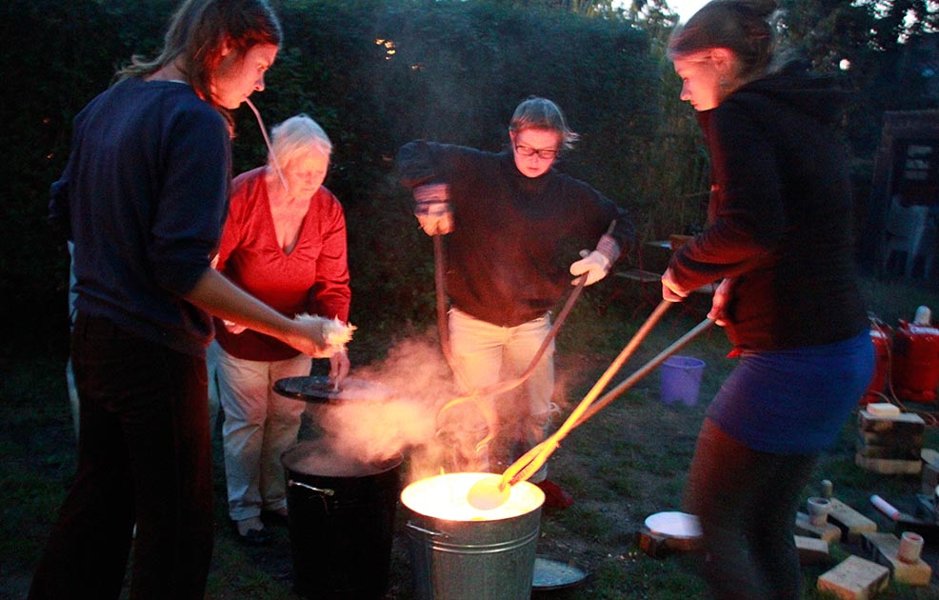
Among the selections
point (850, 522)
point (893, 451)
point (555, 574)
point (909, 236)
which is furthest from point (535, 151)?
point (909, 236)

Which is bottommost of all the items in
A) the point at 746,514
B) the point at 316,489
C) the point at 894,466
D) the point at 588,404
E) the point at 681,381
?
the point at 894,466

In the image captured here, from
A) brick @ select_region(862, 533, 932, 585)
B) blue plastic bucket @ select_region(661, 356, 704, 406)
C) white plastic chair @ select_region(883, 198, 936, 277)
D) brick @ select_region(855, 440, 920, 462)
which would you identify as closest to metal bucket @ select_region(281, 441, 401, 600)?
brick @ select_region(862, 533, 932, 585)

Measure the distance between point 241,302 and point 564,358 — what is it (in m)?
5.55

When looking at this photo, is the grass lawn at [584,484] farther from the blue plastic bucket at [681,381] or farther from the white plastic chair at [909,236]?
the white plastic chair at [909,236]

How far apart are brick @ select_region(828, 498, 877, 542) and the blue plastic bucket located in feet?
6.51

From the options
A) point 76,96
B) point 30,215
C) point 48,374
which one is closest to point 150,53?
→ point 76,96

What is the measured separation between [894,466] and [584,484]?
1.96 meters

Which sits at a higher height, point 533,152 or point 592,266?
point 533,152

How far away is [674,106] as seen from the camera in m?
10.5

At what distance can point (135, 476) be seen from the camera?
6.63 ft

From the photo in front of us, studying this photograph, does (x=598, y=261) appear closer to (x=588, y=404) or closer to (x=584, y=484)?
(x=588, y=404)

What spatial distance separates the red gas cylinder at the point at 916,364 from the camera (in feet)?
20.9

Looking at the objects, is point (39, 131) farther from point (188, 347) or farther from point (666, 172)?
point (666, 172)

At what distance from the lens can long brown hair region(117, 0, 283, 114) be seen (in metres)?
1.96
